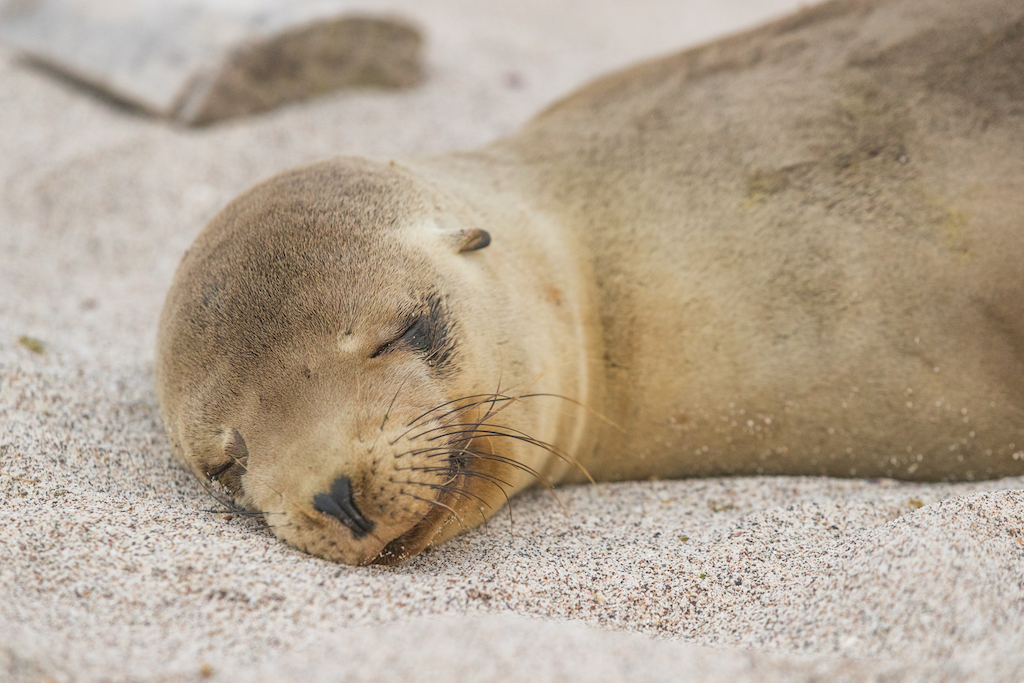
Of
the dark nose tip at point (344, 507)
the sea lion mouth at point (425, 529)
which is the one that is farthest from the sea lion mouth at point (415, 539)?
the dark nose tip at point (344, 507)

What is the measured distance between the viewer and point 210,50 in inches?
208

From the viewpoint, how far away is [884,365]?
2.80m

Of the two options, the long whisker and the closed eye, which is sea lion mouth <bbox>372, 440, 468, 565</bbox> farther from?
the closed eye

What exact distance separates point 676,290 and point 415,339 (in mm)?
989

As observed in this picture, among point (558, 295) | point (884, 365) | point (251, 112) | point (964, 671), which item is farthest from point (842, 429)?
point (251, 112)

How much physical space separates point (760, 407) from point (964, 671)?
1332 mm

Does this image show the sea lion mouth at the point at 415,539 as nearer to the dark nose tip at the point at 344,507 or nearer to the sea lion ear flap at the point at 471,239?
the dark nose tip at the point at 344,507

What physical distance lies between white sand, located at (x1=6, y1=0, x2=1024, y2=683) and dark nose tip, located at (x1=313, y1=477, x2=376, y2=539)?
0.44 ft

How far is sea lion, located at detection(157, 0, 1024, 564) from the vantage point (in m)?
2.32

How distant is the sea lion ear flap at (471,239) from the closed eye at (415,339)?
31 centimetres

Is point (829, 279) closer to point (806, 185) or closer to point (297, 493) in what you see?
point (806, 185)

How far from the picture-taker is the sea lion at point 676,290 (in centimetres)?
232

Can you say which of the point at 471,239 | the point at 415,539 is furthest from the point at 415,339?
the point at 415,539

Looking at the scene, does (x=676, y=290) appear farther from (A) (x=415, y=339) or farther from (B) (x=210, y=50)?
(B) (x=210, y=50)
